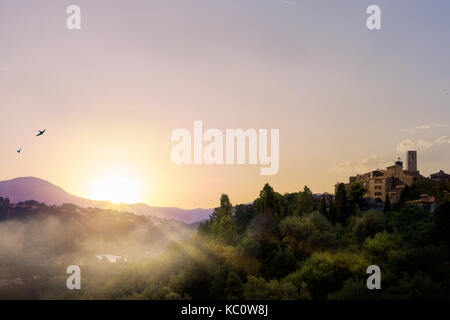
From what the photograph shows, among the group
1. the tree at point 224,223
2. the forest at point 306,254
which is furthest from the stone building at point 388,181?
the tree at point 224,223

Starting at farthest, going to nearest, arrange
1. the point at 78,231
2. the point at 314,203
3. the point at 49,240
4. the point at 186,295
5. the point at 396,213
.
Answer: the point at 78,231
the point at 49,240
the point at 314,203
the point at 396,213
the point at 186,295

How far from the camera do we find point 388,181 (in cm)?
9050

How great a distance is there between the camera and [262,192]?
2837 inches

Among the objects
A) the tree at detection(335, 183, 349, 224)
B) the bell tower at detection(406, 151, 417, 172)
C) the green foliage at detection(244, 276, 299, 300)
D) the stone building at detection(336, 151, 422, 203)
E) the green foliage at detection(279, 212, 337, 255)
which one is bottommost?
the green foliage at detection(244, 276, 299, 300)

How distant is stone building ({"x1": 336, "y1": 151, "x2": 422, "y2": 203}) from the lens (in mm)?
89000

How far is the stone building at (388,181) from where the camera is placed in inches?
3504

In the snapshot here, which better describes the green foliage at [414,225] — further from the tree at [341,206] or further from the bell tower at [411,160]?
the bell tower at [411,160]

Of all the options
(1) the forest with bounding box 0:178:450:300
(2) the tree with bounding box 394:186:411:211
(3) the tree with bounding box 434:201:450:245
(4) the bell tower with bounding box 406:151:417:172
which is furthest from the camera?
(4) the bell tower with bounding box 406:151:417:172

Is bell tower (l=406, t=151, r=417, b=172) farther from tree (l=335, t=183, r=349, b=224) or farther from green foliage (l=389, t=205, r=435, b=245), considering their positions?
green foliage (l=389, t=205, r=435, b=245)

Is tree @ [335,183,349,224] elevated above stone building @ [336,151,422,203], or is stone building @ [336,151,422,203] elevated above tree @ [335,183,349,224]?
stone building @ [336,151,422,203]

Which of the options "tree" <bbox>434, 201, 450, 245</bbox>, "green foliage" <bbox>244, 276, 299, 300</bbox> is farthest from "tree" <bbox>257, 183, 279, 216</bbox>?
"tree" <bbox>434, 201, 450, 245</bbox>

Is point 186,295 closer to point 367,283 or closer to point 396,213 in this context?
point 367,283

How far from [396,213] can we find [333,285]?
21.1 metres
